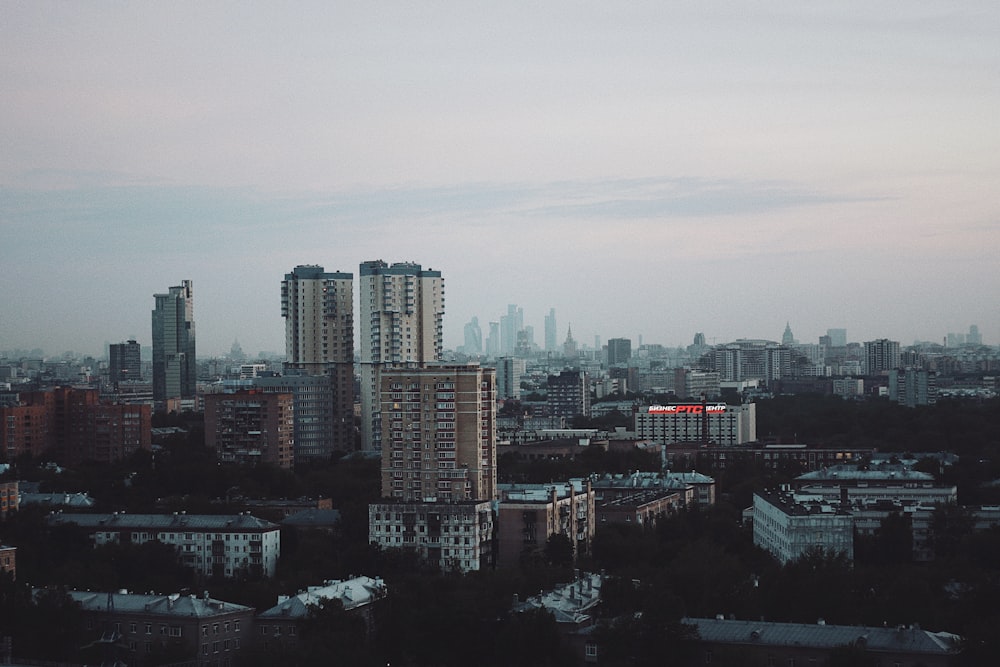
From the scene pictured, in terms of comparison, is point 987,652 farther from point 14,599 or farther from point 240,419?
point 240,419

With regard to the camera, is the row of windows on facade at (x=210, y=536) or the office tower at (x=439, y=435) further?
the office tower at (x=439, y=435)

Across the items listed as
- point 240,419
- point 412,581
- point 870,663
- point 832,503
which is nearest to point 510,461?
point 240,419

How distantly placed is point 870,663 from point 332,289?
97.9ft

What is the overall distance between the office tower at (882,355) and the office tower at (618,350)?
34858 mm

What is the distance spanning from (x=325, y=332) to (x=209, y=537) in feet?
64.8

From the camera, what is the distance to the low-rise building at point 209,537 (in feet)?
82.5

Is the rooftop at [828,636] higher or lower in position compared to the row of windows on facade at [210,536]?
lower

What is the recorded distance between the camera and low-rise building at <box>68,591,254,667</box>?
747 inches

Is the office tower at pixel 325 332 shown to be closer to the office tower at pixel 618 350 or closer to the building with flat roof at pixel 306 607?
the building with flat roof at pixel 306 607

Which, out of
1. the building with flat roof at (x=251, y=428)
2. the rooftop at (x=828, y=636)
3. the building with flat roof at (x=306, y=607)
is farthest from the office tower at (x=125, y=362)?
the rooftop at (x=828, y=636)

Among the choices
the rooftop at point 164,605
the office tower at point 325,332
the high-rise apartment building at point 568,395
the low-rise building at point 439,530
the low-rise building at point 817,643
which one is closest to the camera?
the low-rise building at point 817,643

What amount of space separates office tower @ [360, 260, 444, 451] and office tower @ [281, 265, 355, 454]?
554 millimetres

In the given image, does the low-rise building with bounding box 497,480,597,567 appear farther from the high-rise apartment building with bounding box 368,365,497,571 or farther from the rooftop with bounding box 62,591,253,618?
the rooftop with bounding box 62,591,253,618

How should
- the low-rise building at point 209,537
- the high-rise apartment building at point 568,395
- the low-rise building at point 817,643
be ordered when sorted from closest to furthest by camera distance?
1. the low-rise building at point 817,643
2. the low-rise building at point 209,537
3. the high-rise apartment building at point 568,395
